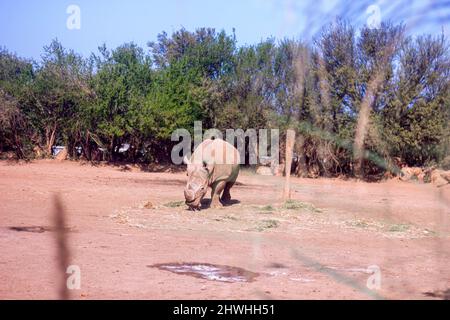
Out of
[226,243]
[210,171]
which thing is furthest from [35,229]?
[210,171]

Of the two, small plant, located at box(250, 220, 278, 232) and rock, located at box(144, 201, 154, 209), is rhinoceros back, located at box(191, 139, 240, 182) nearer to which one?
rock, located at box(144, 201, 154, 209)

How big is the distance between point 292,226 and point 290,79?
2339 centimetres

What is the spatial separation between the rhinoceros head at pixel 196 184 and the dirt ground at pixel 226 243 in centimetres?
42

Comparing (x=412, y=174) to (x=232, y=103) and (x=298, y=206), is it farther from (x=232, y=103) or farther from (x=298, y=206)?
(x=298, y=206)

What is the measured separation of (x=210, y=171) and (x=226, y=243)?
5.83 m

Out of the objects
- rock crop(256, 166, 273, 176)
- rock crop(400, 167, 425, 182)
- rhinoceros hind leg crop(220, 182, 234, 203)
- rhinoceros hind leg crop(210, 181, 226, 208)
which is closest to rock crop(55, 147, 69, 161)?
rock crop(256, 166, 273, 176)

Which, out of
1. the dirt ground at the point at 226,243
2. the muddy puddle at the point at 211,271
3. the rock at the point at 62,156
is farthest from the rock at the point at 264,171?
the muddy puddle at the point at 211,271

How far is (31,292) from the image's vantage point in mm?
7660

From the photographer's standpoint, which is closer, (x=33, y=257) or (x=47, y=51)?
(x=33, y=257)

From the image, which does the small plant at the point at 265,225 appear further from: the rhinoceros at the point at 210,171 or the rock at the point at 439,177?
the rock at the point at 439,177

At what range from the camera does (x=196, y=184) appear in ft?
58.0
